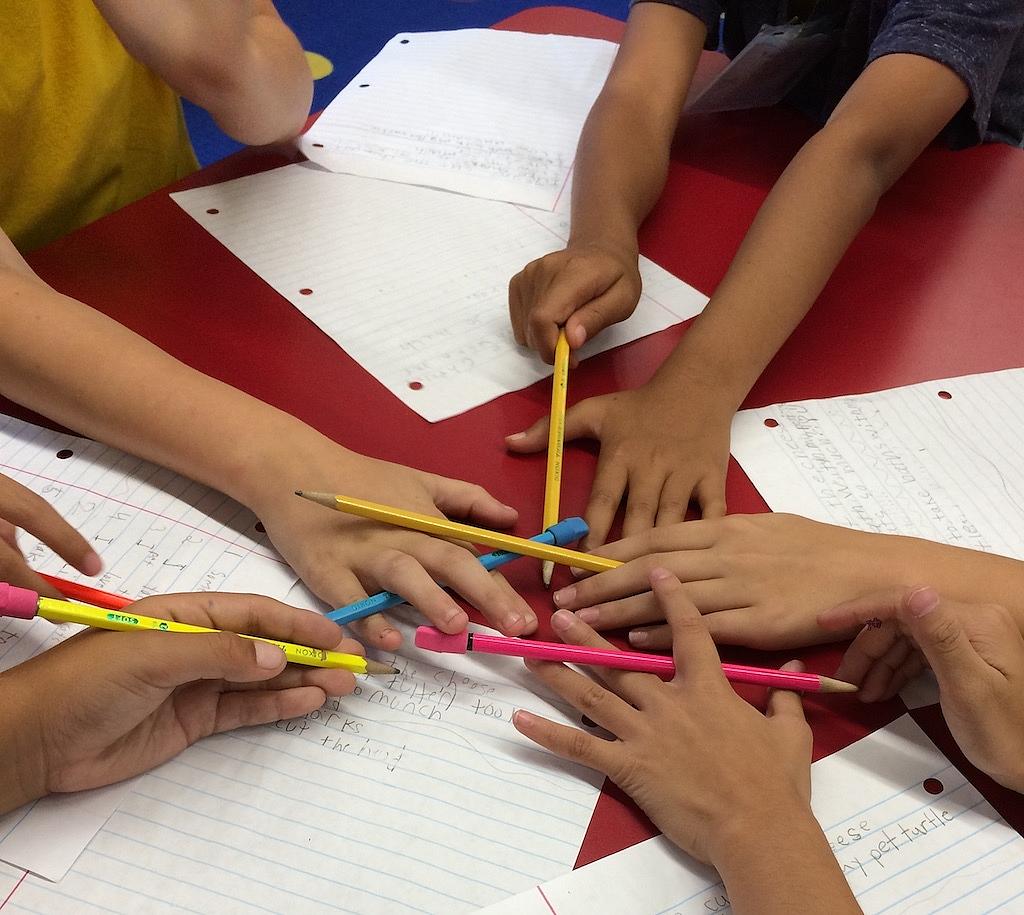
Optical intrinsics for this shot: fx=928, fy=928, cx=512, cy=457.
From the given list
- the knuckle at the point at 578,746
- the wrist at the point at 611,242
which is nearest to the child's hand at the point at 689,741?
the knuckle at the point at 578,746

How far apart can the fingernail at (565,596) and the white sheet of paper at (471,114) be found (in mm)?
452

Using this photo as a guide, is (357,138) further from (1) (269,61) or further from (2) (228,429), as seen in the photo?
(2) (228,429)

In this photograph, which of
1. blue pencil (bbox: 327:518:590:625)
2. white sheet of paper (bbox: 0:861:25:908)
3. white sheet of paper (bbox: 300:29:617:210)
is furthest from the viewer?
white sheet of paper (bbox: 300:29:617:210)

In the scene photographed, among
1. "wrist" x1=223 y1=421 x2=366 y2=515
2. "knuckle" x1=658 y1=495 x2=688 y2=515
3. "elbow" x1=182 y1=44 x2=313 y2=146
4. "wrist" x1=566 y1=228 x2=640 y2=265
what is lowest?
"knuckle" x1=658 y1=495 x2=688 y2=515

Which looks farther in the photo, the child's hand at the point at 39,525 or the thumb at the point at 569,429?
the thumb at the point at 569,429

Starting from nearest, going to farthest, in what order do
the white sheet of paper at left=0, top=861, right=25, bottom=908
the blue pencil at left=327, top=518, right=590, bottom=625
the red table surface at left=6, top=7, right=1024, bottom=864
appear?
the white sheet of paper at left=0, top=861, right=25, bottom=908 → the blue pencil at left=327, top=518, right=590, bottom=625 → the red table surface at left=6, top=7, right=1024, bottom=864

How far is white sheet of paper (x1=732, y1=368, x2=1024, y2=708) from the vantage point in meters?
0.59

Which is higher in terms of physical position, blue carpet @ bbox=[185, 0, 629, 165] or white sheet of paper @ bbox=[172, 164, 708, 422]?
white sheet of paper @ bbox=[172, 164, 708, 422]

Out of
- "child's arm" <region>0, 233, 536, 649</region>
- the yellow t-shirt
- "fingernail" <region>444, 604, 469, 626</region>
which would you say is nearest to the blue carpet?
the yellow t-shirt

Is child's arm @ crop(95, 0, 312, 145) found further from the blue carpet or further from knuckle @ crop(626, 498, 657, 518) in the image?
the blue carpet

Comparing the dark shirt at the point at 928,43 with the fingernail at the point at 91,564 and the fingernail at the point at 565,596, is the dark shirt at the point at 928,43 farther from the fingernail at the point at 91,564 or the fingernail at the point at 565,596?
the fingernail at the point at 91,564

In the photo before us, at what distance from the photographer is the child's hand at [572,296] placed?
67cm

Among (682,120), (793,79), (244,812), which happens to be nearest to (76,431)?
(244,812)

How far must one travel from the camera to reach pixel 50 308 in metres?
0.62
